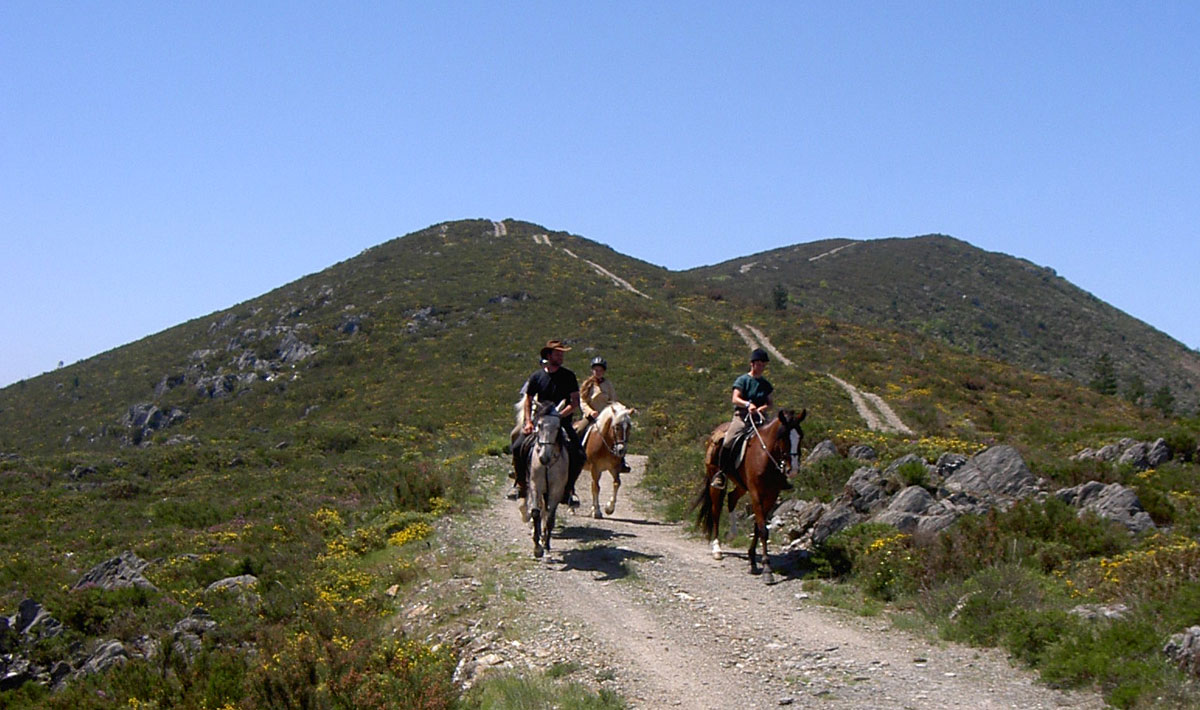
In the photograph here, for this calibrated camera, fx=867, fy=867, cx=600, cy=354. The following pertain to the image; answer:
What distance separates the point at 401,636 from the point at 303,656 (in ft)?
3.62

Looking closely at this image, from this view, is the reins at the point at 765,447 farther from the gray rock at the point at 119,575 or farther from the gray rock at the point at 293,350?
the gray rock at the point at 293,350

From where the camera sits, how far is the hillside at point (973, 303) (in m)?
92.5

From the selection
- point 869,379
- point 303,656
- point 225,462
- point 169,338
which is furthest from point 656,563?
point 169,338

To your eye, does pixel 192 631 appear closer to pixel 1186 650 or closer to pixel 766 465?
pixel 766 465

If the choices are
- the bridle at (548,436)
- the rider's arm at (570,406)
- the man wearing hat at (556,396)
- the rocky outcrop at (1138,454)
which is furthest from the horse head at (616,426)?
the rocky outcrop at (1138,454)

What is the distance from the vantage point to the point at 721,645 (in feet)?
30.0

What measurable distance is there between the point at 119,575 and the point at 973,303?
114077 millimetres

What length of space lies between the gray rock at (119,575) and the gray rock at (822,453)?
12.6 meters

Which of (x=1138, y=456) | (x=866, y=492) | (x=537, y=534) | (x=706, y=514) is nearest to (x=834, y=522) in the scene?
(x=866, y=492)

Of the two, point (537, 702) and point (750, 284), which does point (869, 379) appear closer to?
point (537, 702)

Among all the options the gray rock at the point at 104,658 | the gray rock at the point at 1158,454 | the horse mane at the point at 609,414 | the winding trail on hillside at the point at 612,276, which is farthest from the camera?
the winding trail on hillside at the point at 612,276

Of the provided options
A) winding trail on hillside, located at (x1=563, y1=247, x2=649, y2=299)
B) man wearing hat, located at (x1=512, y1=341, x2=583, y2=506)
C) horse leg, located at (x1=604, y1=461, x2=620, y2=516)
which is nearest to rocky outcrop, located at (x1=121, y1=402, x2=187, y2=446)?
winding trail on hillside, located at (x1=563, y1=247, x2=649, y2=299)

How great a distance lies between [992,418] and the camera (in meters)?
40.8

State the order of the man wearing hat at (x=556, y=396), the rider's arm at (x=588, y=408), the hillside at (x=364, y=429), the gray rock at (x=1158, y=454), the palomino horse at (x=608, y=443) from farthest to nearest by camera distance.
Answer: the gray rock at (x=1158, y=454) → the rider's arm at (x=588, y=408) → the palomino horse at (x=608, y=443) → the hillside at (x=364, y=429) → the man wearing hat at (x=556, y=396)
